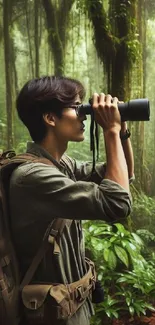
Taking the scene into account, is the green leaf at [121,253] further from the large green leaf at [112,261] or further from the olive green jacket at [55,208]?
the olive green jacket at [55,208]

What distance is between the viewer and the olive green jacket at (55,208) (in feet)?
4.15

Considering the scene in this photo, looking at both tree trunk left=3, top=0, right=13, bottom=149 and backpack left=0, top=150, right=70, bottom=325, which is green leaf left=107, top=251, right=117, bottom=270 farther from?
tree trunk left=3, top=0, right=13, bottom=149

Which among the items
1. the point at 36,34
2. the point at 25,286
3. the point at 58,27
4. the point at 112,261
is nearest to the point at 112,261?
the point at 112,261

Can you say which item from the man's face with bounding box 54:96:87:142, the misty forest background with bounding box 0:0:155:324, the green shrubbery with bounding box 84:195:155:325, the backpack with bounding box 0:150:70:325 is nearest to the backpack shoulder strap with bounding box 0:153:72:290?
the backpack with bounding box 0:150:70:325

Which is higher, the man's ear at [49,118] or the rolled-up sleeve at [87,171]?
the man's ear at [49,118]

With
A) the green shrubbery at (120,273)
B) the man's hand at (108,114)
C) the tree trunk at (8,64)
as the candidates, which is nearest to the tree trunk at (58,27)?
the tree trunk at (8,64)

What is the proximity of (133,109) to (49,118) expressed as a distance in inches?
13.5

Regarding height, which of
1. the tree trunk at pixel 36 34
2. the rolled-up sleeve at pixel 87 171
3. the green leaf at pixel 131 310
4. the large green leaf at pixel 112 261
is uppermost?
the tree trunk at pixel 36 34

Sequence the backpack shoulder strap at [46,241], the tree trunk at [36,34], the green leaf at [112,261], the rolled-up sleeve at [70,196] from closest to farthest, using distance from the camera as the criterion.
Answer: the rolled-up sleeve at [70,196], the backpack shoulder strap at [46,241], the green leaf at [112,261], the tree trunk at [36,34]

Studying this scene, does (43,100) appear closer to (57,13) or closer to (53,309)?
(53,309)

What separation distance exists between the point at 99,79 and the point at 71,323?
4.80 meters

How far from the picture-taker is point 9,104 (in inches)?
233

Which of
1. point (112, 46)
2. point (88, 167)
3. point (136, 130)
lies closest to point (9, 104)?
point (136, 130)

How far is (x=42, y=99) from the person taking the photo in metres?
1.50
